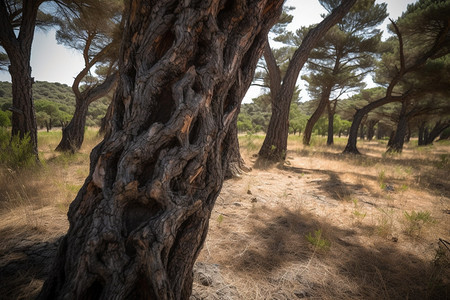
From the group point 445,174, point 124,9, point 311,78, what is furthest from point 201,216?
point 311,78

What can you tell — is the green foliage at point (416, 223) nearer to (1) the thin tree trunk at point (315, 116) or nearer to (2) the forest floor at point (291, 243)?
(2) the forest floor at point (291, 243)

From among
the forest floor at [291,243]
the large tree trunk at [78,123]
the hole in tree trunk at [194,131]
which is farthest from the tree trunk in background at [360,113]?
the large tree trunk at [78,123]

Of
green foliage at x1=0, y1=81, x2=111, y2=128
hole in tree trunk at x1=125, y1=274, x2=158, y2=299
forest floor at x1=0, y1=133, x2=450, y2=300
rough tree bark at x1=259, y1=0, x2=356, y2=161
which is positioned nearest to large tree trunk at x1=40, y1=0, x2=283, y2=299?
hole in tree trunk at x1=125, y1=274, x2=158, y2=299

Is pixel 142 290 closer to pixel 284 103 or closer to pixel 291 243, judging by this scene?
pixel 291 243

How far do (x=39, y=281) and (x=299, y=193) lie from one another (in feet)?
11.9

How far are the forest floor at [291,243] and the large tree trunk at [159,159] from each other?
53 centimetres

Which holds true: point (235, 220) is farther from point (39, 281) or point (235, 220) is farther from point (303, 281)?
point (39, 281)

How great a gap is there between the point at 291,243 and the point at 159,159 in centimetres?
172

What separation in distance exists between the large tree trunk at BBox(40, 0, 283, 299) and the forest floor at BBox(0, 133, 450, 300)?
532 mm

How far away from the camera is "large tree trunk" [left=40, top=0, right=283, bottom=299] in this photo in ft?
3.35

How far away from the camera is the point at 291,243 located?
82.7 inches

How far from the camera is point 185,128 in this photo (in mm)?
1299

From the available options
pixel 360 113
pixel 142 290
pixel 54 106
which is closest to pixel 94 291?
pixel 142 290

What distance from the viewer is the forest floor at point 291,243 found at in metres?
1.48
